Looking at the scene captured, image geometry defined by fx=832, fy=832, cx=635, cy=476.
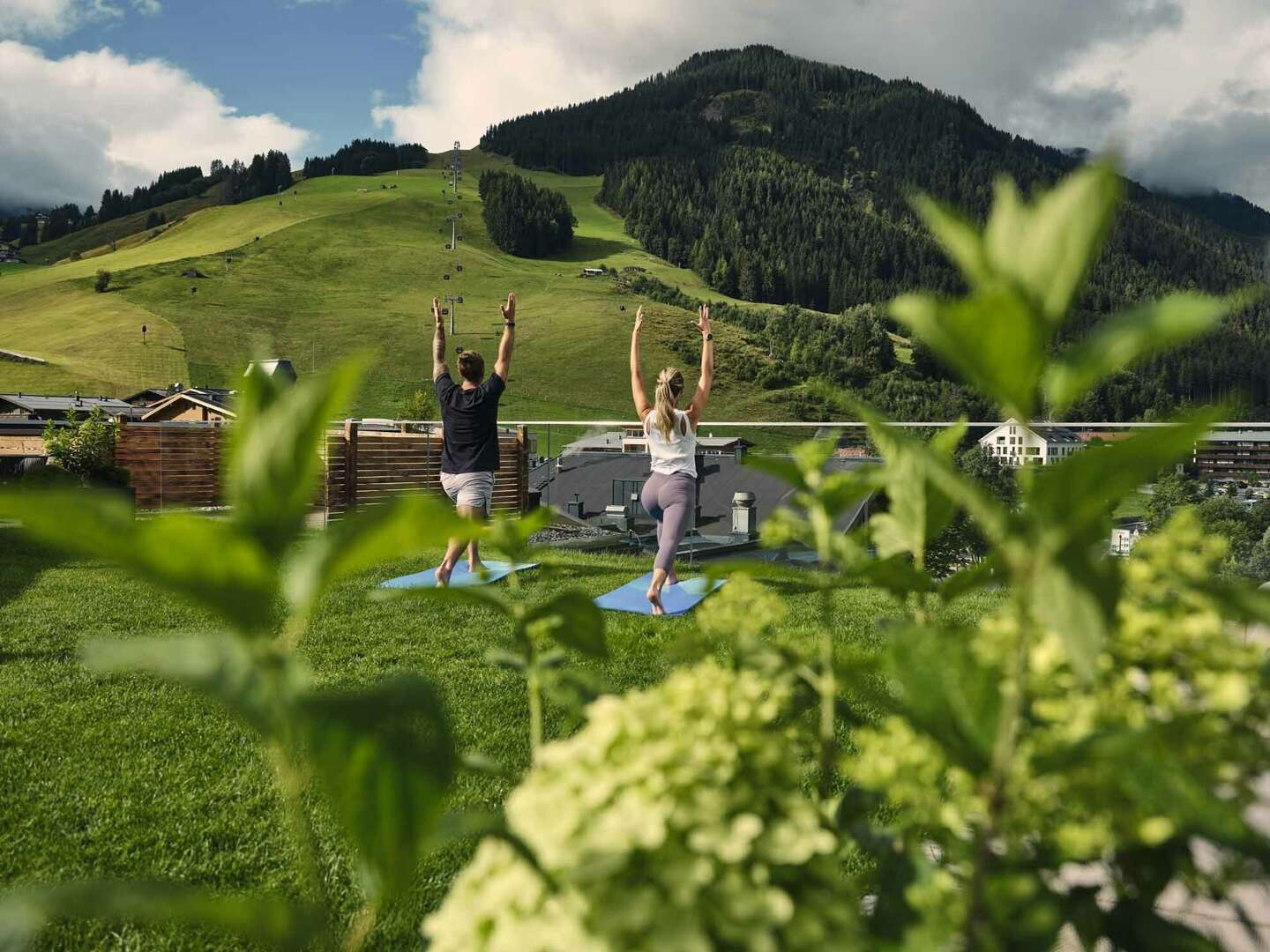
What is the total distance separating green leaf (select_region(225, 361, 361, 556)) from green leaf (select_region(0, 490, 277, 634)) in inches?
0.5

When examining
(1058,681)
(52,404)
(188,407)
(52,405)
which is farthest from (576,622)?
(52,404)

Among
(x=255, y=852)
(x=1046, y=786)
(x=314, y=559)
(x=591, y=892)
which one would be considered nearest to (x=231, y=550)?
(x=314, y=559)

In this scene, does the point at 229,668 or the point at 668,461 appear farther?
the point at 668,461

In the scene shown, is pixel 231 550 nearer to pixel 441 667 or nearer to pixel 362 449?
pixel 441 667

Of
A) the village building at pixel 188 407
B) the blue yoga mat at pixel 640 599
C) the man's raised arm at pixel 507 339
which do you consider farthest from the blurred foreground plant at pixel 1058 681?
the village building at pixel 188 407

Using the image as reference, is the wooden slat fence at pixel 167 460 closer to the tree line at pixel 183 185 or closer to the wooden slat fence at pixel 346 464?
the wooden slat fence at pixel 346 464

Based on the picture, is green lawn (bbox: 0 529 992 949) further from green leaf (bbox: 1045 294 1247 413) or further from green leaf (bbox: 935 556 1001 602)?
green leaf (bbox: 1045 294 1247 413)

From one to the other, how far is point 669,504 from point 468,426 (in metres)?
1.57

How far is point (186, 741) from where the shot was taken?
3139mm

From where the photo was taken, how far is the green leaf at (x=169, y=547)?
0.37 m

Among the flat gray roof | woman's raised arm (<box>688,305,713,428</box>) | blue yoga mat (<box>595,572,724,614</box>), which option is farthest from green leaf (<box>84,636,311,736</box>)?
the flat gray roof

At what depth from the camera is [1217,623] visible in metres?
0.52

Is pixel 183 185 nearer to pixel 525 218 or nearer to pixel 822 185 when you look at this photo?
pixel 525 218

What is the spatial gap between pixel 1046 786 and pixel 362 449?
572 inches
